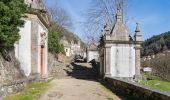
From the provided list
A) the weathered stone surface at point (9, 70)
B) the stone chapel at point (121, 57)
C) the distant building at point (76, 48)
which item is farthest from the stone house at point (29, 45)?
the distant building at point (76, 48)

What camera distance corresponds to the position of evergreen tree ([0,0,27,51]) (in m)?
17.1

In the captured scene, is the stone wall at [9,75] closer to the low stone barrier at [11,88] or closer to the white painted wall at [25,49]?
the low stone barrier at [11,88]

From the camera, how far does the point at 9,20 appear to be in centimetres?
1742

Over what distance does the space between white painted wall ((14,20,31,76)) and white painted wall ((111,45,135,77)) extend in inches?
299

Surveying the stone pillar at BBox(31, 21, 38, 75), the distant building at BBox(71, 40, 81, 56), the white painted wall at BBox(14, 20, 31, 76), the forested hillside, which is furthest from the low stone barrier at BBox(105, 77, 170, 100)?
the distant building at BBox(71, 40, 81, 56)

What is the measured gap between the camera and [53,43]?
5278 centimetres

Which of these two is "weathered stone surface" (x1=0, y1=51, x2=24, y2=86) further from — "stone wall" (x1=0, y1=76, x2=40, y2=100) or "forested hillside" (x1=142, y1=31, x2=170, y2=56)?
"forested hillside" (x1=142, y1=31, x2=170, y2=56)

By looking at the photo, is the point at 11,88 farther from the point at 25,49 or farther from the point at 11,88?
the point at 25,49

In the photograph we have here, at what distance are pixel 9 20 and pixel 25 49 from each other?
759 centimetres

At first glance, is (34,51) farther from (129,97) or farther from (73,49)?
(73,49)

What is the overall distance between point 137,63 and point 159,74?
21.0 metres

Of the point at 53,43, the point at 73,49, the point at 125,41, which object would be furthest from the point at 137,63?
the point at 73,49

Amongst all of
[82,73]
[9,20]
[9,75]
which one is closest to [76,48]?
[82,73]

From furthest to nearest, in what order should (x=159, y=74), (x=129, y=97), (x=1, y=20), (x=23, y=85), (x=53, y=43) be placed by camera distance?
(x=53, y=43), (x=159, y=74), (x=23, y=85), (x=1, y=20), (x=129, y=97)
